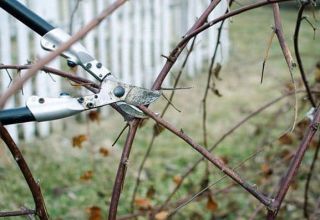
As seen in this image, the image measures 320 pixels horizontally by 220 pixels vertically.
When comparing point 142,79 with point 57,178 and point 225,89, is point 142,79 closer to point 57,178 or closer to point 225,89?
point 225,89

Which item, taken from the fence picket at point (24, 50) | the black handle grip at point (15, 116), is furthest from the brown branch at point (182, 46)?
the fence picket at point (24, 50)

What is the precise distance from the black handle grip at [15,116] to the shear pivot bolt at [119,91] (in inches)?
7.9

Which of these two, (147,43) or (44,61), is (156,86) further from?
(147,43)

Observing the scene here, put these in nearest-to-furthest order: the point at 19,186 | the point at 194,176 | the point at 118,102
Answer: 1. the point at 118,102
2. the point at 19,186
3. the point at 194,176

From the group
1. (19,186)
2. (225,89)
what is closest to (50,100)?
(19,186)

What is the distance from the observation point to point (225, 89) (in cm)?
562

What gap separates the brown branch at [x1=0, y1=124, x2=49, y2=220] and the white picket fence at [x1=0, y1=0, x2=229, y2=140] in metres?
2.88

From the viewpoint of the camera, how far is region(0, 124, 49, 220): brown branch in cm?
103

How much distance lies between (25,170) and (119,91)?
10.6 inches

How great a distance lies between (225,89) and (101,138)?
1878 millimetres

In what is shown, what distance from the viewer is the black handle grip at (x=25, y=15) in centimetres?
113

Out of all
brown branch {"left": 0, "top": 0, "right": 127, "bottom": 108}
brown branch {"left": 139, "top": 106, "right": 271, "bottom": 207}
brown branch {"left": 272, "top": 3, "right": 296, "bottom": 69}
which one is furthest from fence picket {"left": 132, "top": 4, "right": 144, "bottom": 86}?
brown branch {"left": 0, "top": 0, "right": 127, "bottom": 108}

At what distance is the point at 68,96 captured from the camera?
1.15 meters

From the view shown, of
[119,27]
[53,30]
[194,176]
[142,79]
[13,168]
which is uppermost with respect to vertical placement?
[119,27]
